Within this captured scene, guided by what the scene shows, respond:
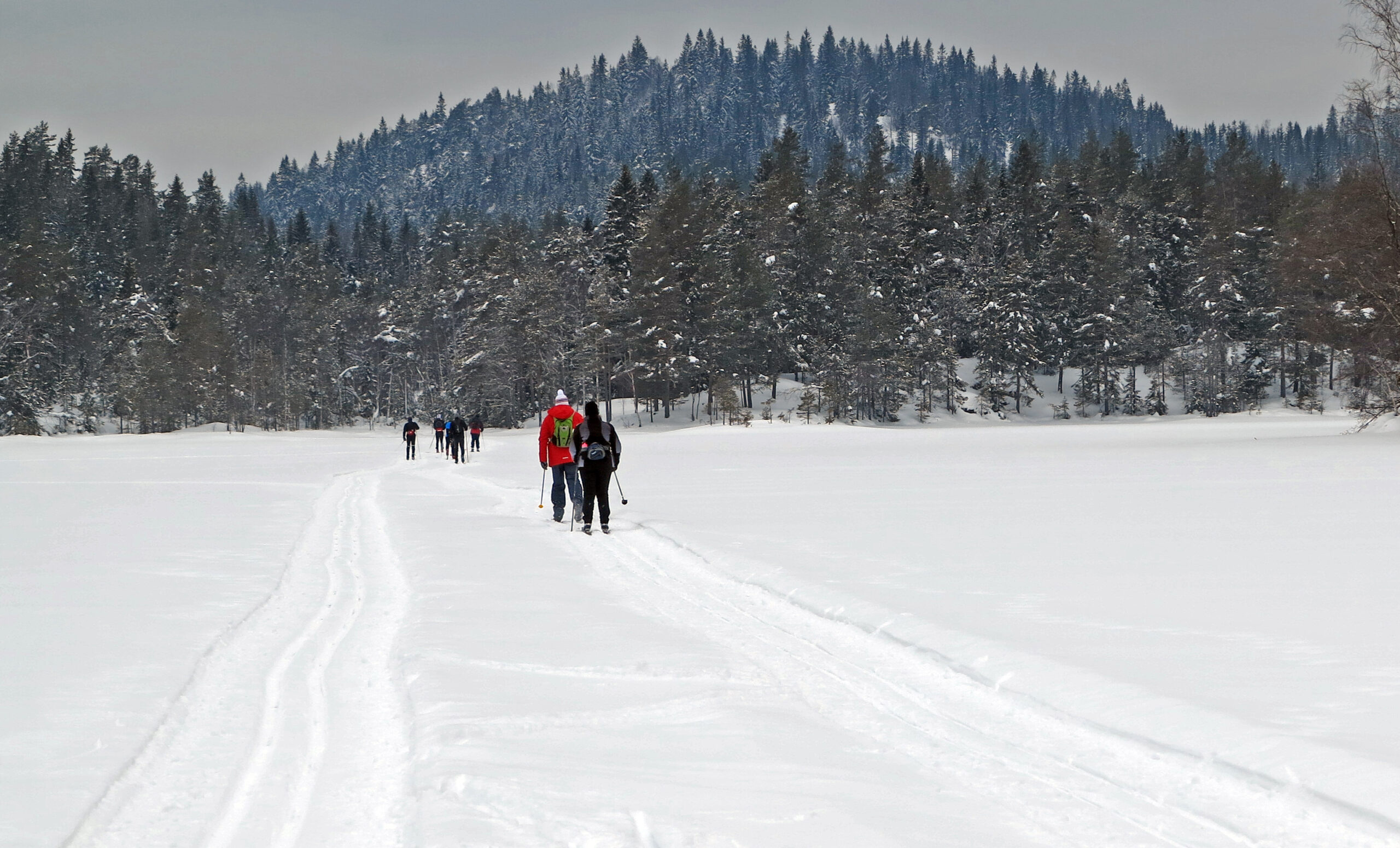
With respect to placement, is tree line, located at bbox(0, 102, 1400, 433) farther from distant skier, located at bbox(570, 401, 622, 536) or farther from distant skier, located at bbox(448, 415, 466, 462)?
distant skier, located at bbox(570, 401, 622, 536)

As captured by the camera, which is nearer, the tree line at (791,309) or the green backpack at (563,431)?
the green backpack at (563,431)

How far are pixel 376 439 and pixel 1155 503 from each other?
178 ft

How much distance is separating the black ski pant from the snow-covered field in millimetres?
515

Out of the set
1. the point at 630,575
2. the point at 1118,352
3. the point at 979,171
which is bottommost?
the point at 630,575

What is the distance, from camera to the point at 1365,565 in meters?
9.02

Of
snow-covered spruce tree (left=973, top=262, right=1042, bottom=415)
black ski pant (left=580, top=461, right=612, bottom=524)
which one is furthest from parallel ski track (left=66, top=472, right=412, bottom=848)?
snow-covered spruce tree (left=973, top=262, right=1042, bottom=415)

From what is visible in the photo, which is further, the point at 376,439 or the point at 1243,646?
the point at 376,439

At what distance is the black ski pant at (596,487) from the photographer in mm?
13133

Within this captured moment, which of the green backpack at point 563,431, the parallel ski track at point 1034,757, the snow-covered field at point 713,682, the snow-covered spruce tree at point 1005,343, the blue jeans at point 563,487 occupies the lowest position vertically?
the parallel ski track at point 1034,757

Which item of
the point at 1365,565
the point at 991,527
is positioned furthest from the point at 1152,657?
the point at 991,527

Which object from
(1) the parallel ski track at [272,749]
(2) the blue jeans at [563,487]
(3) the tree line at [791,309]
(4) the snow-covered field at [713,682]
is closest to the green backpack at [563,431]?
(2) the blue jeans at [563,487]

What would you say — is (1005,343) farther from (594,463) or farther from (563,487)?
(594,463)

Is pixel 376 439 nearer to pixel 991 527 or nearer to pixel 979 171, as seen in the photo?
pixel 991 527

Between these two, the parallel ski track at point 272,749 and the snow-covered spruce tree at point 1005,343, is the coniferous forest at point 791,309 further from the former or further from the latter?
the parallel ski track at point 272,749
